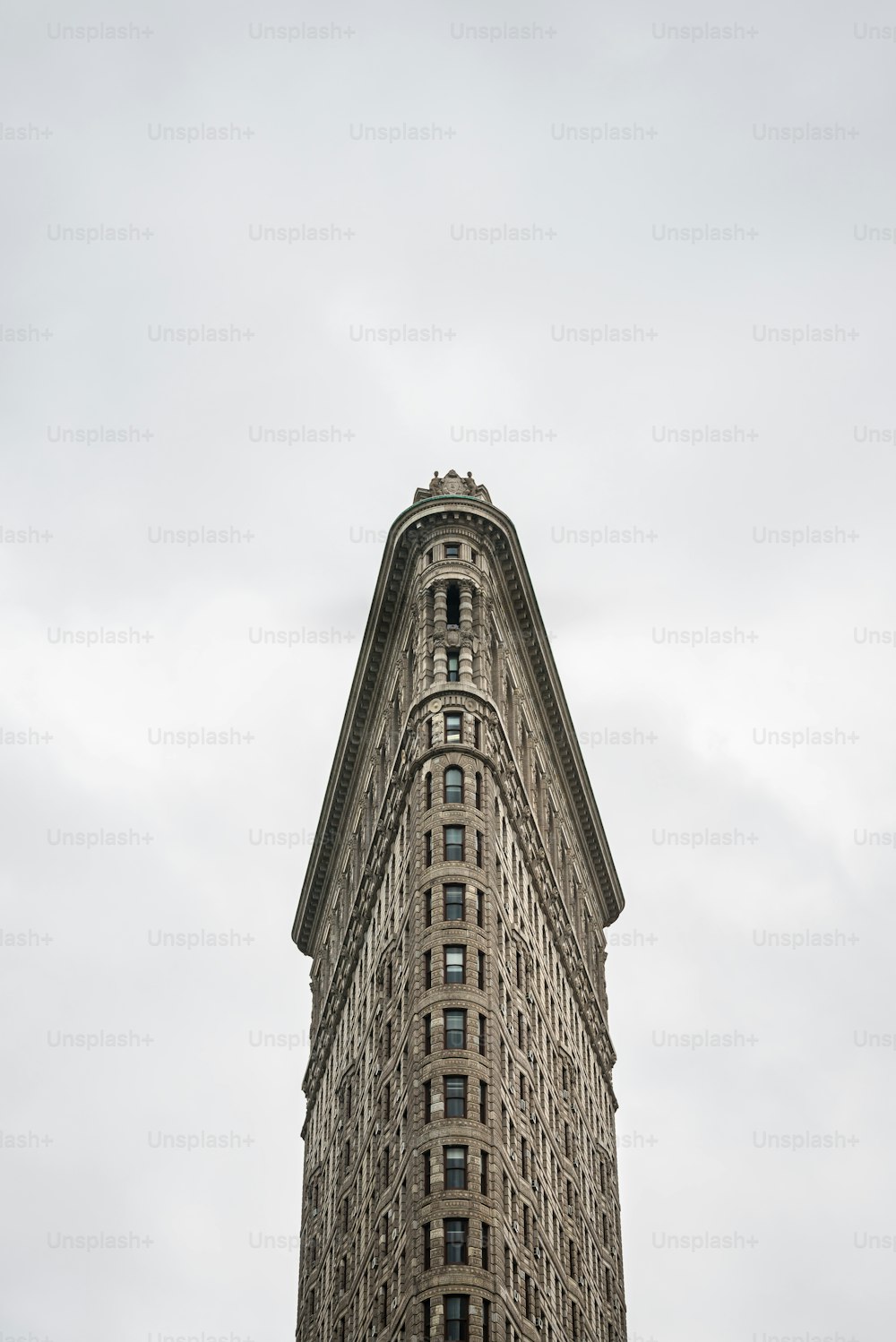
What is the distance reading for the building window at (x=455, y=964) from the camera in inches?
3947

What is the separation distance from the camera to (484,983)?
3964 inches

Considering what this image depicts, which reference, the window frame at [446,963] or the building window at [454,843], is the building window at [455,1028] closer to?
the window frame at [446,963]

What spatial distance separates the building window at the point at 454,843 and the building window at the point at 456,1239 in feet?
77.0

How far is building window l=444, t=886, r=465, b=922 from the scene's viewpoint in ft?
339

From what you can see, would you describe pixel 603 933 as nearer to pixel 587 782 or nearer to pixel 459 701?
pixel 587 782

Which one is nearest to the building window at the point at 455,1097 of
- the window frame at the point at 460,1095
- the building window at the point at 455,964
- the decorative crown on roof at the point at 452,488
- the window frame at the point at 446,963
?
the window frame at the point at 460,1095

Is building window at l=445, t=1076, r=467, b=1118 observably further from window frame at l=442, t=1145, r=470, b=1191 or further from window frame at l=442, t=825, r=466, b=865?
window frame at l=442, t=825, r=466, b=865

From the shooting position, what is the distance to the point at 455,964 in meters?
101

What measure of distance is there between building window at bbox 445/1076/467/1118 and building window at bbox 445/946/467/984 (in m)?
6.33

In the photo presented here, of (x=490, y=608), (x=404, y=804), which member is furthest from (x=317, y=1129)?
(x=490, y=608)

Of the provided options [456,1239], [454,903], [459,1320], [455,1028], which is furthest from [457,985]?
[459,1320]

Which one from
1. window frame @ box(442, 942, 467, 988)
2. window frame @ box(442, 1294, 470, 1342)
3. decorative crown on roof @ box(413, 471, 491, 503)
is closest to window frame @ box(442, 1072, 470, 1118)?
window frame @ box(442, 942, 467, 988)

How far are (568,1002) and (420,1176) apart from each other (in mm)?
42128

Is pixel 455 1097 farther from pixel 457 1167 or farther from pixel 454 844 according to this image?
pixel 454 844
